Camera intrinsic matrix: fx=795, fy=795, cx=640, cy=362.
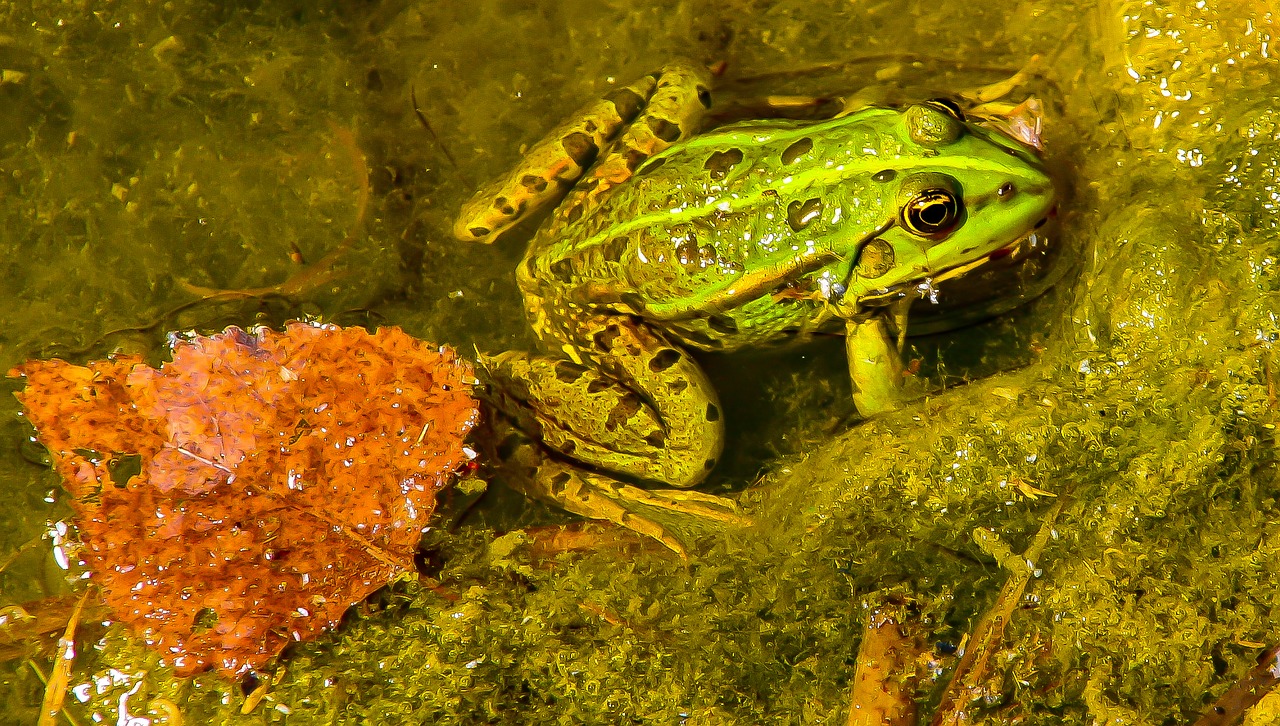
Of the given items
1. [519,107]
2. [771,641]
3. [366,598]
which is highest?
[519,107]

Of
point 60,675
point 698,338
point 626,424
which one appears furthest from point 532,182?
point 60,675

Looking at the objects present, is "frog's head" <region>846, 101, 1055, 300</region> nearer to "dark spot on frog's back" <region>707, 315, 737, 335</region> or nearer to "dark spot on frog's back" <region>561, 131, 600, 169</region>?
"dark spot on frog's back" <region>707, 315, 737, 335</region>

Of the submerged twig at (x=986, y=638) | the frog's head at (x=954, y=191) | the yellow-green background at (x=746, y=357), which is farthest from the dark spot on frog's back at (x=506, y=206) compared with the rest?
the submerged twig at (x=986, y=638)

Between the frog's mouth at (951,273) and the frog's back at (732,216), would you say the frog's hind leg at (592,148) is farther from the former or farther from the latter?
the frog's mouth at (951,273)

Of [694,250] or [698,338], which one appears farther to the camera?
[698,338]

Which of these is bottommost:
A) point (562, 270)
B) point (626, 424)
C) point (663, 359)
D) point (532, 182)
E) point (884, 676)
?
point (884, 676)

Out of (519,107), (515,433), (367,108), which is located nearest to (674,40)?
(519,107)

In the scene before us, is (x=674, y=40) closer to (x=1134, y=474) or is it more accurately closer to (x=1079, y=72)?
(x=1079, y=72)

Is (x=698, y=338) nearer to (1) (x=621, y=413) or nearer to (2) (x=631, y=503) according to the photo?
(1) (x=621, y=413)
